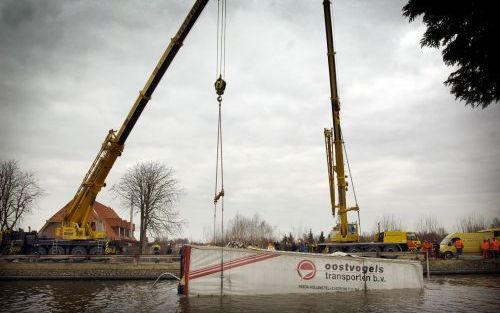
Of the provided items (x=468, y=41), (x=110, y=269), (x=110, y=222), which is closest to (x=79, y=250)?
(x=110, y=269)

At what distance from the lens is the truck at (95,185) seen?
21922 millimetres

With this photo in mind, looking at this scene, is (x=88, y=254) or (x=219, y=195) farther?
(x=88, y=254)

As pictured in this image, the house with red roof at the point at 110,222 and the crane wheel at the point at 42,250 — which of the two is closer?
the crane wheel at the point at 42,250

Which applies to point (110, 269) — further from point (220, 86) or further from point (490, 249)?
point (490, 249)

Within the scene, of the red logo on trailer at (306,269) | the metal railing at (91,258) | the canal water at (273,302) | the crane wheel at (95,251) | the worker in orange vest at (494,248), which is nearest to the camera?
the canal water at (273,302)

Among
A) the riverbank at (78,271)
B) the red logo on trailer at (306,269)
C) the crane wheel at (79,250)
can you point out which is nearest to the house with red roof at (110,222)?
the crane wheel at (79,250)

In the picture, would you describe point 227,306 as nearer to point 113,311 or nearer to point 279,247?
point 113,311

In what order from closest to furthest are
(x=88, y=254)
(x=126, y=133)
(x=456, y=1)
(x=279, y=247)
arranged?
(x=456, y=1) < (x=126, y=133) < (x=88, y=254) < (x=279, y=247)

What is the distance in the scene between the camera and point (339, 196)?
23.8 metres

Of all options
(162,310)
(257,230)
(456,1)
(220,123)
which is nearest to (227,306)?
(162,310)

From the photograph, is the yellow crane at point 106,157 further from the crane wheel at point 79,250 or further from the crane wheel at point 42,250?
the crane wheel at point 42,250

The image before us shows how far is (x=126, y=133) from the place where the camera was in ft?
80.6

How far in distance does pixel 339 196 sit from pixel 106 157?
16.0 metres

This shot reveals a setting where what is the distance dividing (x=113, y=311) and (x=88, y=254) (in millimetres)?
18307
